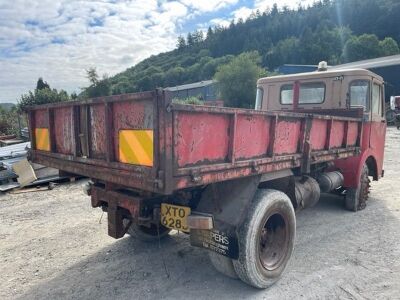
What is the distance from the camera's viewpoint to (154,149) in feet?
8.57

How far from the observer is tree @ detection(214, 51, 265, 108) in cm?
4534

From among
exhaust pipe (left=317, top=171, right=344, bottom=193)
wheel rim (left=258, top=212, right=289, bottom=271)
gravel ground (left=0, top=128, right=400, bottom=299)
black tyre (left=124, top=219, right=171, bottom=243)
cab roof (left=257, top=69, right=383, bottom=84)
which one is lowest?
gravel ground (left=0, top=128, right=400, bottom=299)

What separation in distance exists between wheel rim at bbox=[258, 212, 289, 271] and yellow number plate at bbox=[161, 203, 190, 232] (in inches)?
40.7

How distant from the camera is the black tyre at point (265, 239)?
3.37 m

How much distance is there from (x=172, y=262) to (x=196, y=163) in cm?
195

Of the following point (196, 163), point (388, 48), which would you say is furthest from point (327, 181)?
point (388, 48)

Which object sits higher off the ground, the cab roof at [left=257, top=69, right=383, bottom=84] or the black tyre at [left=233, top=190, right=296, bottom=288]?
the cab roof at [left=257, top=69, right=383, bottom=84]

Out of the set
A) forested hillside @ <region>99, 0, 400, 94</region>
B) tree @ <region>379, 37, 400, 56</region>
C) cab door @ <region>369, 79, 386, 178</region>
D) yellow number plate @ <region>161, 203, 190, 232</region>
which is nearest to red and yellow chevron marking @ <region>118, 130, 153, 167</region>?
yellow number plate @ <region>161, 203, 190, 232</region>

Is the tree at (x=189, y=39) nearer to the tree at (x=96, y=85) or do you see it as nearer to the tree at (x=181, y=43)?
the tree at (x=181, y=43)

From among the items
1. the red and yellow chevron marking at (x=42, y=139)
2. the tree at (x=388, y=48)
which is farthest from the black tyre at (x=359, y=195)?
the tree at (x=388, y=48)

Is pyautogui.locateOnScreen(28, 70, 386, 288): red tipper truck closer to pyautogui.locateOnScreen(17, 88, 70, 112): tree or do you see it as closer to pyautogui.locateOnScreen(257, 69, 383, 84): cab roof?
pyautogui.locateOnScreen(257, 69, 383, 84): cab roof

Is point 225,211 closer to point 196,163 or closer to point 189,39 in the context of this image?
point 196,163

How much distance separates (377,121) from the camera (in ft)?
21.9

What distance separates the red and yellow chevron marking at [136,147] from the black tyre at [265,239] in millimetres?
1263
